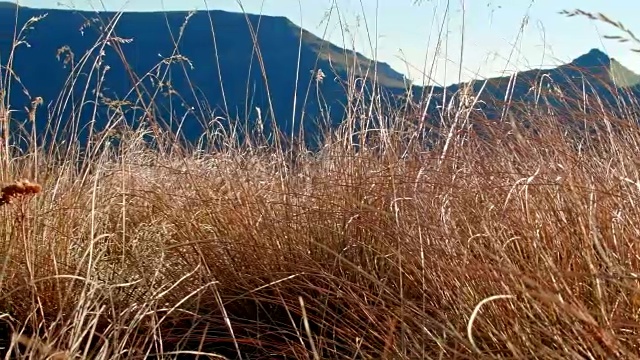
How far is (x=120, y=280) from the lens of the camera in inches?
78.8

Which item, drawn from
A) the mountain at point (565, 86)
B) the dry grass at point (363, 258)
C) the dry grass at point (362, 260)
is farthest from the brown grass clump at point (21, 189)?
the mountain at point (565, 86)

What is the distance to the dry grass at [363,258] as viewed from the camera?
4.64 feet

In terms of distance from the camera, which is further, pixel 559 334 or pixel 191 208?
pixel 191 208

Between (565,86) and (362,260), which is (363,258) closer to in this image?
(362,260)

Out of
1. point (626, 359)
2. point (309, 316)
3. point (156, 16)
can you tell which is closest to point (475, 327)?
point (626, 359)

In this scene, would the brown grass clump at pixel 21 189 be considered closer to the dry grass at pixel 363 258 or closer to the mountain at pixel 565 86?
the dry grass at pixel 363 258

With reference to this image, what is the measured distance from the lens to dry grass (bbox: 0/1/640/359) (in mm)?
1413

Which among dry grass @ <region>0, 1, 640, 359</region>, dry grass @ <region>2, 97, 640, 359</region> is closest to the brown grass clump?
dry grass @ <region>0, 1, 640, 359</region>

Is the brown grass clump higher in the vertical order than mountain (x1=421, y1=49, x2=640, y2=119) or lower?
lower

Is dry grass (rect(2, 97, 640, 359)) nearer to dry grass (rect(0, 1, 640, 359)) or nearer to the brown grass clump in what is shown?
dry grass (rect(0, 1, 640, 359))

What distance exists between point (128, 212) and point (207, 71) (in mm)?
77142

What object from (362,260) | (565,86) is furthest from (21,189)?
(565,86)

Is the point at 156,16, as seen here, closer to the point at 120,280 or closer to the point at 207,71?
the point at 207,71

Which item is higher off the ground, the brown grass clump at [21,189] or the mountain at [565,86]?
the mountain at [565,86]
